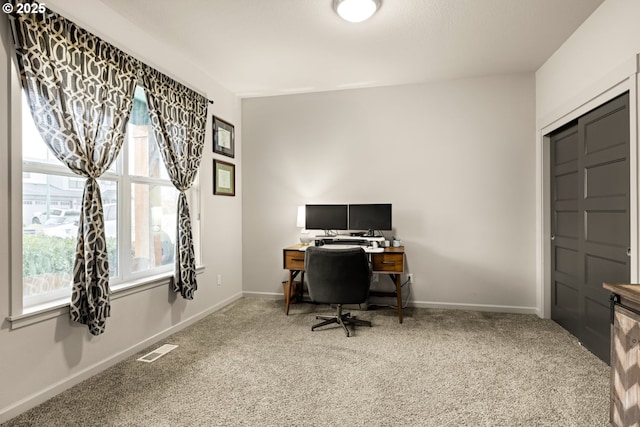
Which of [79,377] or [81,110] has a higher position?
[81,110]

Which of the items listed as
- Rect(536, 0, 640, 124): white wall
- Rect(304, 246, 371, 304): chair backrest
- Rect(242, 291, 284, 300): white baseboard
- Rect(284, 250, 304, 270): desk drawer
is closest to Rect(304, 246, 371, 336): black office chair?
Rect(304, 246, 371, 304): chair backrest

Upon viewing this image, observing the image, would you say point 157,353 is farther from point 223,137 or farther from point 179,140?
point 223,137

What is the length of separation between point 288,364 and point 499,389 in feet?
4.64

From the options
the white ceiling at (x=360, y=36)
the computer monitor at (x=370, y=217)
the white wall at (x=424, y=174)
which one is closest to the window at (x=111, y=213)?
the white ceiling at (x=360, y=36)

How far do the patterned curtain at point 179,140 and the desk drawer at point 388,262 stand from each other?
→ 177 centimetres

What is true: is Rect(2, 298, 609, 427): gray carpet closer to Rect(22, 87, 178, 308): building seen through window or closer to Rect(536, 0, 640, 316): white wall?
Rect(22, 87, 178, 308): building seen through window

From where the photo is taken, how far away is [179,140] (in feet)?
10.6

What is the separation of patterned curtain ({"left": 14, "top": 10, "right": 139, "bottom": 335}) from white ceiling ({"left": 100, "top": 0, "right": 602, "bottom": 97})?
53cm

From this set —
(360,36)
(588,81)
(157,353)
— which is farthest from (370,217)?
(157,353)

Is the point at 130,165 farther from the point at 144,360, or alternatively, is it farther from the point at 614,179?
the point at 614,179

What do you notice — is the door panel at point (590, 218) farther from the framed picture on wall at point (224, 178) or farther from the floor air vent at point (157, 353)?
the framed picture on wall at point (224, 178)

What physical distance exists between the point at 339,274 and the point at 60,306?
6.55 feet

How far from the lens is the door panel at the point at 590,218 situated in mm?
2363

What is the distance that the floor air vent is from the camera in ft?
8.77
